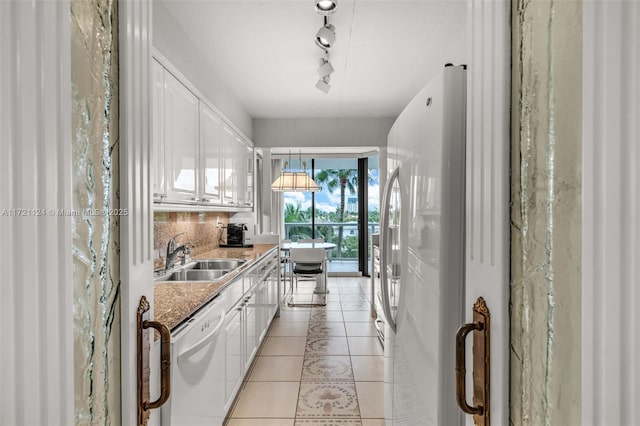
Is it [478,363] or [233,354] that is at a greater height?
[478,363]

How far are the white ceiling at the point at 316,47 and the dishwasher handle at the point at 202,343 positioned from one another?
1.98 metres

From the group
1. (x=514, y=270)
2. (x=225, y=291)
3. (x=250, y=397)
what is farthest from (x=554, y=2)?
(x=250, y=397)

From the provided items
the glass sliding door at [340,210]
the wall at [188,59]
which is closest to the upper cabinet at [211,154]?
the wall at [188,59]

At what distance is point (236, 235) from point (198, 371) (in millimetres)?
2765

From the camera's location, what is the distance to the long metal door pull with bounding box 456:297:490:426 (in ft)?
2.54

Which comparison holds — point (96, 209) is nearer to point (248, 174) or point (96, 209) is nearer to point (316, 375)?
point (316, 375)

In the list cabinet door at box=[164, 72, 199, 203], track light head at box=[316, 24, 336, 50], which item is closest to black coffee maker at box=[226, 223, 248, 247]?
cabinet door at box=[164, 72, 199, 203]

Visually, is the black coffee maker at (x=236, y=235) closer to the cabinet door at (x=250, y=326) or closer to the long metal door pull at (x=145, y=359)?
the cabinet door at (x=250, y=326)

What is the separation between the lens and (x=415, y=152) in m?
1.43

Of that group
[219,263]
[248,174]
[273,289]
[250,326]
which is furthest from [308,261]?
[250,326]

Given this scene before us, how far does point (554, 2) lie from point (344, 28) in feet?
8.05

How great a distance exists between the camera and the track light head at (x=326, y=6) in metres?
2.34

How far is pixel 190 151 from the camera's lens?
2.81 m
